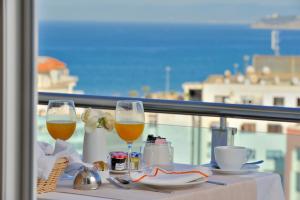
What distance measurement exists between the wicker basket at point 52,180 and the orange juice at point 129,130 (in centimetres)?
37

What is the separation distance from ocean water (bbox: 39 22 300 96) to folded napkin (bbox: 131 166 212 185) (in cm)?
2996

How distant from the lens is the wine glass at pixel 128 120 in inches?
90.3

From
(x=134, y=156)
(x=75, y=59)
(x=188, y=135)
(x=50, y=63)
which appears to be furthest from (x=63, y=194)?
(x=50, y=63)

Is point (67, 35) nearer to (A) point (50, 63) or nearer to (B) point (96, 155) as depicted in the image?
(A) point (50, 63)

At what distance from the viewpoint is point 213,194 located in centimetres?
204

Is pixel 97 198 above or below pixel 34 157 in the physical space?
below

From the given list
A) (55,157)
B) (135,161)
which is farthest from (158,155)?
(55,157)

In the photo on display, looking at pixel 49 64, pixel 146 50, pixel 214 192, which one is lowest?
pixel 214 192

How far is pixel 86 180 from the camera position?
197 centimetres

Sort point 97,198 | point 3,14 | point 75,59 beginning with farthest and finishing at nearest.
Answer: point 75,59
point 97,198
point 3,14

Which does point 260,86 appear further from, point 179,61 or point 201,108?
point 201,108

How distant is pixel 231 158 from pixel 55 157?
57cm

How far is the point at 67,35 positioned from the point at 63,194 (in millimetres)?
31637

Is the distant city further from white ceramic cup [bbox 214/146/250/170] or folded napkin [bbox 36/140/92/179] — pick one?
folded napkin [bbox 36/140/92/179]
